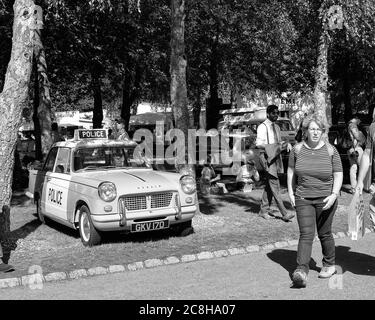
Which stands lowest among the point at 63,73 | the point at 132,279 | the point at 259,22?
the point at 132,279

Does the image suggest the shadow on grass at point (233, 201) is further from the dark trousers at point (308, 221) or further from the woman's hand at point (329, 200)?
the woman's hand at point (329, 200)

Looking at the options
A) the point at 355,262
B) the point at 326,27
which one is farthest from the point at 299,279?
the point at 326,27

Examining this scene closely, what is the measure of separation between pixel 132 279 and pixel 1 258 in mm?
1862

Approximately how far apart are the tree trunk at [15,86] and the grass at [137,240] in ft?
2.97

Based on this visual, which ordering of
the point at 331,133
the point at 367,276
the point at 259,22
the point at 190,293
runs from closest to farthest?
the point at 190,293, the point at 367,276, the point at 331,133, the point at 259,22

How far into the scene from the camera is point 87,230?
877 centimetres

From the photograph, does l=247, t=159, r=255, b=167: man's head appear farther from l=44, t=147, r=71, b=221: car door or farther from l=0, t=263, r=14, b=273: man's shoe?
l=0, t=263, r=14, b=273: man's shoe

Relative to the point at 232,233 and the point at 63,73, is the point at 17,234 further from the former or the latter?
the point at 63,73

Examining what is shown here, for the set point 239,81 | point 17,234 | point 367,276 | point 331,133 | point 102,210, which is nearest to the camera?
point 367,276

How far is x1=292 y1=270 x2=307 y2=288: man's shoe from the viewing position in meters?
6.19

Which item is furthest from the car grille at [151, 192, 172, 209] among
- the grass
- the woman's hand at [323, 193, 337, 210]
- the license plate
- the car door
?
the woman's hand at [323, 193, 337, 210]
